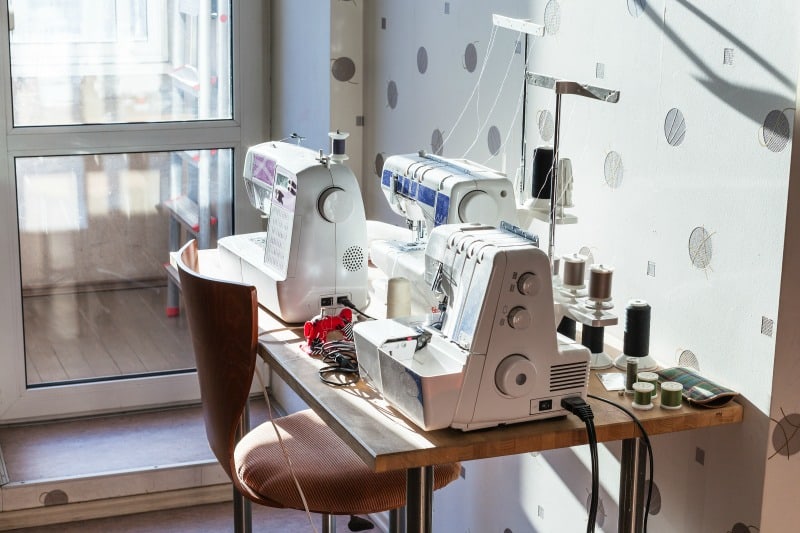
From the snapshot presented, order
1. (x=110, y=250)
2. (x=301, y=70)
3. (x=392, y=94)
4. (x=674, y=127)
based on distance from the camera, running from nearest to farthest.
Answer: (x=674, y=127) → (x=392, y=94) → (x=301, y=70) → (x=110, y=250)

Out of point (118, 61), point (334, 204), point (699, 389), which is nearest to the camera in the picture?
point (699, 389)

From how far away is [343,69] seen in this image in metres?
2.83

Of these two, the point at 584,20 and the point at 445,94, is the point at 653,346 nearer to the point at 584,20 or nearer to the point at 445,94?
the point at 584,20

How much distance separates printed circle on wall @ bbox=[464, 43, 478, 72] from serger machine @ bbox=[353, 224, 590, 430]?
773mm

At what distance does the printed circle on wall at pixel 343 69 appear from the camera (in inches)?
111

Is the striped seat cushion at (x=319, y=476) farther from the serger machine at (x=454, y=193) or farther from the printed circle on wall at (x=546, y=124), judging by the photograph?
the printed circle on wall at (x=546, y=124)

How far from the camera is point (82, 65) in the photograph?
122 inches

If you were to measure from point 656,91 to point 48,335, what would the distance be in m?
2.09

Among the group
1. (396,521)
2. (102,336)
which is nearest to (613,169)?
(396,521)

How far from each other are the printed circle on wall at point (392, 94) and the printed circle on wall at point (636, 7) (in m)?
0.96

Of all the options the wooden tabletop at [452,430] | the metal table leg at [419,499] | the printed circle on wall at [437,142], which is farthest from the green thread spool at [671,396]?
the printed circle on wall at [437,142]

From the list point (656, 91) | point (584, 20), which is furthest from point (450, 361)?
point (584, 20)

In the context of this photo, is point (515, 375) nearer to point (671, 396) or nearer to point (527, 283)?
point (527, 283)

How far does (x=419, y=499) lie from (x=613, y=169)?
2.30ft
